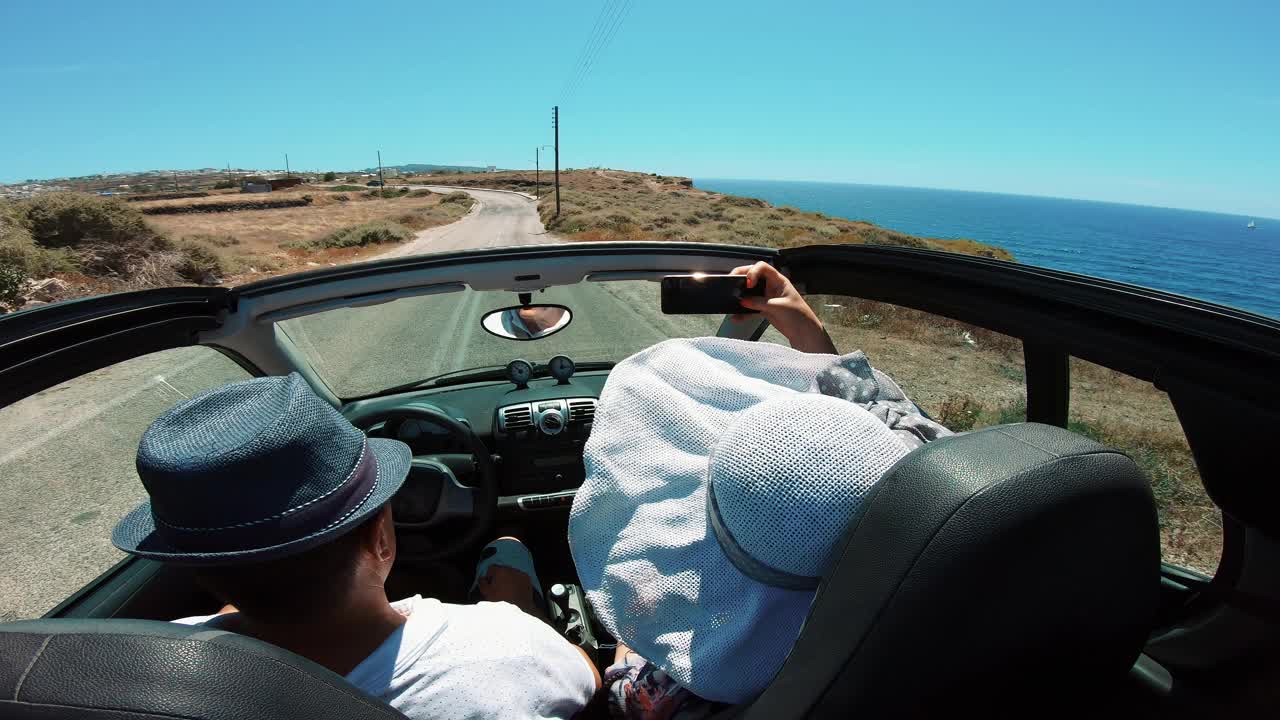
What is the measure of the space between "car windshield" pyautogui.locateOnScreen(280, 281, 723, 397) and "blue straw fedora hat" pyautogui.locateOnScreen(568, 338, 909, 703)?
1.68 metres

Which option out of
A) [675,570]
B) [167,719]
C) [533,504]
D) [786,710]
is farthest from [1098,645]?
[533,504]

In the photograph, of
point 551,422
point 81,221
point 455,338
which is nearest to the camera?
point 551,422

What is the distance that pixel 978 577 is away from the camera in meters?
1.00

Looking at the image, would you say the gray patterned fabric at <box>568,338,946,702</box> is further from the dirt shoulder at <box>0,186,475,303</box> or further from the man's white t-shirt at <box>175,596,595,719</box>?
the dirt shoulder at <box>0,186,475,303</box>

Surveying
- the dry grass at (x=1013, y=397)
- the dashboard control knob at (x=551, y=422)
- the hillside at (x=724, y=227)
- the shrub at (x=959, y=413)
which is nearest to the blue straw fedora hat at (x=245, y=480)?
the dashboard control knob at (x=551, y=422)

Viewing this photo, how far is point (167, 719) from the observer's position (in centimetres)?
74

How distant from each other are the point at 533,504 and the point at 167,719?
2467 millimetres

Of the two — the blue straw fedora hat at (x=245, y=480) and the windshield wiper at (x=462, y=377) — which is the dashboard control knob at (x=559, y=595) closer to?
the blue straw fedora hat at (x=245, y=480)

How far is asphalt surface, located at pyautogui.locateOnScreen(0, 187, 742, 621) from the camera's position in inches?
166

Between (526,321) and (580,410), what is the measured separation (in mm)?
509

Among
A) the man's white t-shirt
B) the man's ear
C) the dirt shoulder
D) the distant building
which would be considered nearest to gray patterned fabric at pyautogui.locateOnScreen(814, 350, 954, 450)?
the man's white t-shirt

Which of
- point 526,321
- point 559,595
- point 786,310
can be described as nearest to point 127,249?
point 526,321

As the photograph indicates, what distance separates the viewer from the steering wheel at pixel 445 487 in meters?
2.76

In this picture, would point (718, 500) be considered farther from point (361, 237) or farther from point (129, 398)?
point (361, 237)
